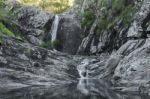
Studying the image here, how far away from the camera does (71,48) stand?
180ft

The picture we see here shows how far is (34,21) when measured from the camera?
60.9 meters

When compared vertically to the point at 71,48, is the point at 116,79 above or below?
below

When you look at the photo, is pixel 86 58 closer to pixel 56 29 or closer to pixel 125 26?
pixel 125 26

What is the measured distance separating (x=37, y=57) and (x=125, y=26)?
507 inches

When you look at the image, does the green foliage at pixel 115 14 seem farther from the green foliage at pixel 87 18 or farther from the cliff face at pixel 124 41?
the green foliage at pixel 87 18

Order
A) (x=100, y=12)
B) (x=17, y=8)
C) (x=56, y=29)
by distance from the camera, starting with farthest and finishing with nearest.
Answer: (x=17, y=8)
(x=56, y=29)
(x=100, y=12)

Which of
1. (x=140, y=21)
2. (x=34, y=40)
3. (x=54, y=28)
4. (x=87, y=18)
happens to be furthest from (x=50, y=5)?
(x=140, y=21)

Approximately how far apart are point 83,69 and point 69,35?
714 inches

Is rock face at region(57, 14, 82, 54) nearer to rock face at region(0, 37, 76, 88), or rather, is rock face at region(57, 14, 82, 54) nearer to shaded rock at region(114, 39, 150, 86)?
rock face at region(0, 37, 76, 88)

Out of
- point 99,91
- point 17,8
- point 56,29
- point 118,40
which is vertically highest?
point 17,8

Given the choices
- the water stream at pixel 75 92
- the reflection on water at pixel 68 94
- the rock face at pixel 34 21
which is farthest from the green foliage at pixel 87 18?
the reflection on water at pixel 68 94

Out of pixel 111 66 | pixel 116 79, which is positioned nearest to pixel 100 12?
pixel 111 66

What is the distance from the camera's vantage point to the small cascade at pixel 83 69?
38.3 metres

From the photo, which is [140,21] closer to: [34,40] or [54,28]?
[34,40]
